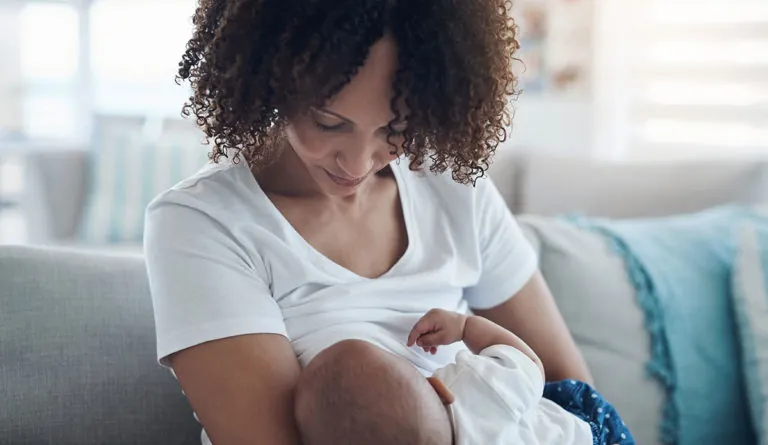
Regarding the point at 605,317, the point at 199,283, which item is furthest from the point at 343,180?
the point at 605,317

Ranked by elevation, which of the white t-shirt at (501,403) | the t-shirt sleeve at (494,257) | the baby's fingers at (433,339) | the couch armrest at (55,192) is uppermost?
the t-shirt sleeve at (494,257)

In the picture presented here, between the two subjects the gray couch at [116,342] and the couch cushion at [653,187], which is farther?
the couch cushion at [653,187]

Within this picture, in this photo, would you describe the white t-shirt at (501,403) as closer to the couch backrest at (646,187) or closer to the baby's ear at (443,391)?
the baby's ear at (443,391)

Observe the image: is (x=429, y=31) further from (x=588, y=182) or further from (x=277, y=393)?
(x=588, y=182)

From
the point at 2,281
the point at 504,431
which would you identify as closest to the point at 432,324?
the point at 504,431

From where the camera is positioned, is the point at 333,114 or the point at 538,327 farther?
the point at 538,327

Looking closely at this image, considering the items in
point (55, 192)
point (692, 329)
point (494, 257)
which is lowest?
point (55, 192)

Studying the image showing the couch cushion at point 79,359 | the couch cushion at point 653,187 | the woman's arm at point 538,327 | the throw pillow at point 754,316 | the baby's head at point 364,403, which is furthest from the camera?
the couch cushion at point 653,187

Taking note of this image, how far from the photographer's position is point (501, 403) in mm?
1032

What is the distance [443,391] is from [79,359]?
52 cm

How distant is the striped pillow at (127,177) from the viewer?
367 centimetres

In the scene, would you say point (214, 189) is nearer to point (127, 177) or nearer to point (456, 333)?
point (456, 333)

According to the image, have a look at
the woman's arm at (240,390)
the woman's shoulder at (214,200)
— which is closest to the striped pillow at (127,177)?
the woman's shoulder at (214,200)

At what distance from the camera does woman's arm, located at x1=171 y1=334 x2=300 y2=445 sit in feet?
3.24
